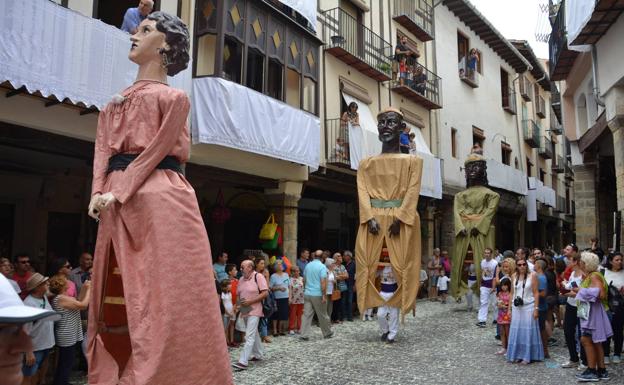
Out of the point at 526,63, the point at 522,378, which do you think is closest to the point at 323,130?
the point at 522,378

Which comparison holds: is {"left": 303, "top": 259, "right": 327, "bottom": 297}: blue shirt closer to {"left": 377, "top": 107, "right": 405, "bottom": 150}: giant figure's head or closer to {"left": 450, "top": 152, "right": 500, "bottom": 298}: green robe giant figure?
{"left": 377, "top": 107, "right": 405, "bottom": 150}: giant figure's head

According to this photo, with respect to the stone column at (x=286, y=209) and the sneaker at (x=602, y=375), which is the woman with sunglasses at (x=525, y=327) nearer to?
the sneaker at (x=602, y=375)

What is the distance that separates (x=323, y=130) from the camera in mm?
12242

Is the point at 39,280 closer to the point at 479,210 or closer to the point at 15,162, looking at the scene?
the point at 15,162

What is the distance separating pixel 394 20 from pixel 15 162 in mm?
10760

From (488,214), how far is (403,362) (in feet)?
15.2

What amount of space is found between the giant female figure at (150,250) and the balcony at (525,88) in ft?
78.9

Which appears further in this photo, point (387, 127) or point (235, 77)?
point (235, 77)

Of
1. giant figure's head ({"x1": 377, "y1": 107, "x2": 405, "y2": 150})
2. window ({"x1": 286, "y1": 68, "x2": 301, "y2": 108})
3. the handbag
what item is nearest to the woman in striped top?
giant figure's head ({"x1": 377, "y1": 107, "x2": 405, "y2": 150})

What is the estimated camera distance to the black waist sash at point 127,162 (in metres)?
3.01

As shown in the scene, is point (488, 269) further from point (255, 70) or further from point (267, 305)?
point (255, 70)

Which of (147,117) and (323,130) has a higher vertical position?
(323,130)

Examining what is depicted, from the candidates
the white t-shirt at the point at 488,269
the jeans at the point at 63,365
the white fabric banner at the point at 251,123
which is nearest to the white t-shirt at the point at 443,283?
the white t-shirt at the point at 488,269

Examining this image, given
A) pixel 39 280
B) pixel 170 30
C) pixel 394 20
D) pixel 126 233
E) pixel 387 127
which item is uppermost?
pixel 394 20
